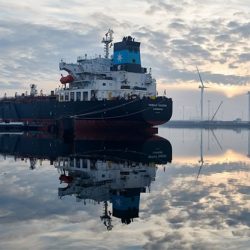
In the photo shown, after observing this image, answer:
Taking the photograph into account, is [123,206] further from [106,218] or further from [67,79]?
[67,79]

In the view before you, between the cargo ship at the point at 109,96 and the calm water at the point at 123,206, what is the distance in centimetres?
2775

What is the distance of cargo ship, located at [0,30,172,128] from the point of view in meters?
55.8

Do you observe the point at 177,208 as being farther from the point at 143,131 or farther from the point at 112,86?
the point at 112,86

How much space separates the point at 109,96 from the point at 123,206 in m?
44.6

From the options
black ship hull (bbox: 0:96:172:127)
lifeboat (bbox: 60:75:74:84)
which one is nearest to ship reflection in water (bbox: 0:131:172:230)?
black ship hull (bbox: 0:96:172:127)

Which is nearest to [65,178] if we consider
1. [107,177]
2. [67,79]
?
→ [107,177]

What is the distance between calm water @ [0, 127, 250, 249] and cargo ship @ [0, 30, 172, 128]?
27.8 metres

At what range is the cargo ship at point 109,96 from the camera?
55.8 meters

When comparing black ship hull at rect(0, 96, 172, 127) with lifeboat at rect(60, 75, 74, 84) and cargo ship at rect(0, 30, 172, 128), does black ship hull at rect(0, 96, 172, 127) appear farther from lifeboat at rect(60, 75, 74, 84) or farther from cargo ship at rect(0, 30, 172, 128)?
Answer: lifeboat at rect(60, 75, 74, 84)

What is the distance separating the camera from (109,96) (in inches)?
2336

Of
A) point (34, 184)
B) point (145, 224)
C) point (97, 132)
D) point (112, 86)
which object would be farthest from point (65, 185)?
point (112, 86)

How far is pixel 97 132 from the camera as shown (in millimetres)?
57781

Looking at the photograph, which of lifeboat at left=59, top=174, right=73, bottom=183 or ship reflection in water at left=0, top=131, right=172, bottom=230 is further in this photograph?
lifeboat at left=59, top=174, right=73, bottom=183

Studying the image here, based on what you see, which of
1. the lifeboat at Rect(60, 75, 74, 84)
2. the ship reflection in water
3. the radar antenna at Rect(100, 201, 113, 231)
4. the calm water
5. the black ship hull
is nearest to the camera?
the calm water
